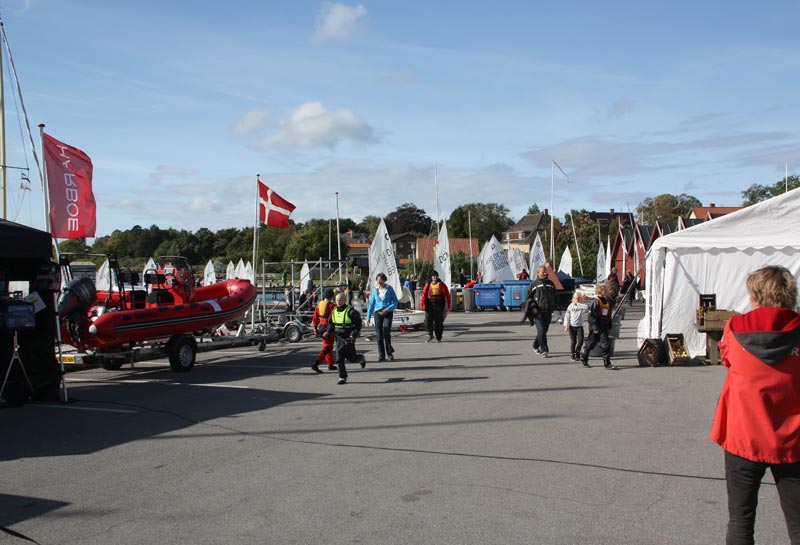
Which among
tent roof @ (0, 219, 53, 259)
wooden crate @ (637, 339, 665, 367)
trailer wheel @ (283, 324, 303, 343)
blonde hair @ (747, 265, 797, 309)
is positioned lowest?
wooden crate @ (637, 339, 665, 367)

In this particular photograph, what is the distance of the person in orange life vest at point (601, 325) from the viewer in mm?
12953

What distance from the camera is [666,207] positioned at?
103562 mm

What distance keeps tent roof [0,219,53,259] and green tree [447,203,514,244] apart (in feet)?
356

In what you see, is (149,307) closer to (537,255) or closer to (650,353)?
(650,353)

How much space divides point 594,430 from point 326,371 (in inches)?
259

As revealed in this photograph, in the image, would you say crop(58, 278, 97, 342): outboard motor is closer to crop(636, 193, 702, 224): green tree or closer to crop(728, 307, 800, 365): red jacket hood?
crop(728, 307, 800, 365): red jacket hood

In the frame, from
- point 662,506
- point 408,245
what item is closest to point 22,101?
point 662,506

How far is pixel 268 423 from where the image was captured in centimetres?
858

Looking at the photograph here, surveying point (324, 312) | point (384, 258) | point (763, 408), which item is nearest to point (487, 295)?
point (384, 258)

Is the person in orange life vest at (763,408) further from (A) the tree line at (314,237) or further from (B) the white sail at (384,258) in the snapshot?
(A) the tree line at (314,237)

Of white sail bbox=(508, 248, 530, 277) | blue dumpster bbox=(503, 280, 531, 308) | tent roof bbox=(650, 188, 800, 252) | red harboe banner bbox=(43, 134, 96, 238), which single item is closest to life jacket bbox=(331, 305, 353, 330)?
red harboe banner bbox=(43, 134, 96, 238)

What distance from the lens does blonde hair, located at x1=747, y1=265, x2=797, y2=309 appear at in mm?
3848

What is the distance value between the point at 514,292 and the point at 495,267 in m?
2.14

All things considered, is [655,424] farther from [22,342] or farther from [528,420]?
[22,342]
